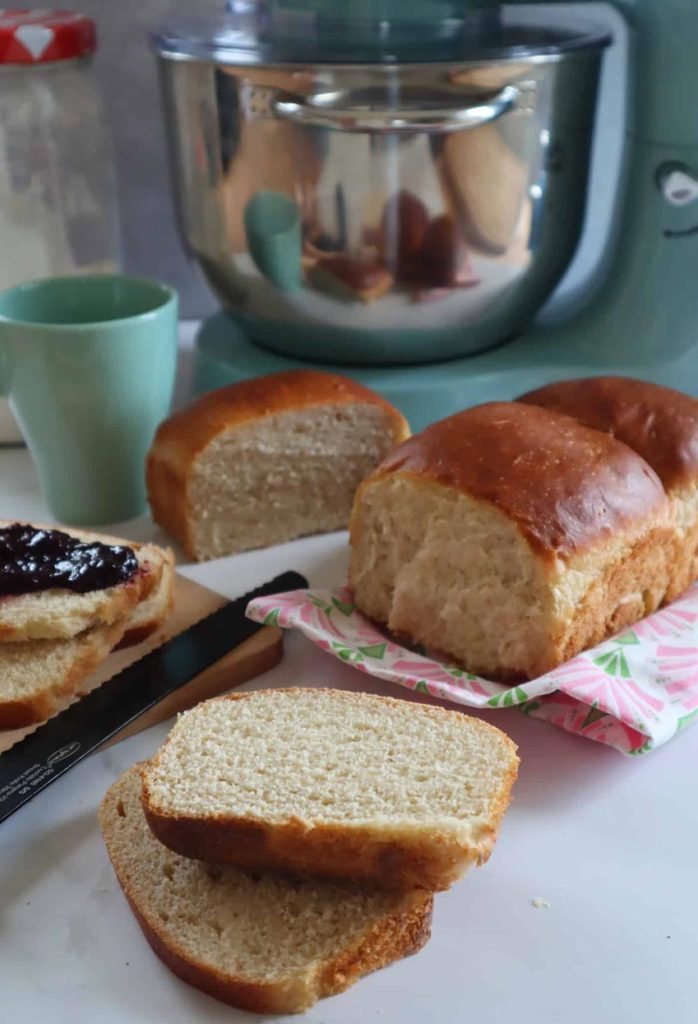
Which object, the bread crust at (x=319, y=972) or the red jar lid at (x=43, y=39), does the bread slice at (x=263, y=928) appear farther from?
the red jar lid at (x=43, y=39)

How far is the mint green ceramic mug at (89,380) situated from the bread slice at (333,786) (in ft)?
Answer: 1.69

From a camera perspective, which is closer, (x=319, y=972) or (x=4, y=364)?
(x=319, y=972)

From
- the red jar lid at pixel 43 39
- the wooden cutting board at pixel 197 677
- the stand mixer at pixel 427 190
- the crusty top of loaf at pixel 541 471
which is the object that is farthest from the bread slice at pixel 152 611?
the red jar lid at pixel 43 39

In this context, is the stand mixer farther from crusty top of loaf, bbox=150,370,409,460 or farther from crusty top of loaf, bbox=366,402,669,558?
crusty top of loaf, bbox=366,402,669,558

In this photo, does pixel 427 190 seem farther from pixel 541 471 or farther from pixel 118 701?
pixel 118 701

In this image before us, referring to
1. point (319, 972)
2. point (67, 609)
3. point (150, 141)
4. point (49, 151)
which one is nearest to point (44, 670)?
point (67, 609)

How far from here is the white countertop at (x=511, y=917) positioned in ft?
→ 2.55

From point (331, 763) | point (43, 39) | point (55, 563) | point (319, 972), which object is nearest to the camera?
point (319, 972)

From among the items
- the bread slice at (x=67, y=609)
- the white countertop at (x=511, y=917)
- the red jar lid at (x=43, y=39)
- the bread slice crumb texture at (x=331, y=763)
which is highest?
the red jar lid at (x=43, y=39)

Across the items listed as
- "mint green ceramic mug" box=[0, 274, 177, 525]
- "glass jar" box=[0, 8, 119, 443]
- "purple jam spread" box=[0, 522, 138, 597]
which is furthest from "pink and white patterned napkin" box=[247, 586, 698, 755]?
"glass jar" box=[0, 8, 119, 443]

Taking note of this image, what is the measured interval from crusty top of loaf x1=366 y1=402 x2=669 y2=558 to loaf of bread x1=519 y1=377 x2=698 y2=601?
0.04 m

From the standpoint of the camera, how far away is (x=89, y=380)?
1345 millimetres

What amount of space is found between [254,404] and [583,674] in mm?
531

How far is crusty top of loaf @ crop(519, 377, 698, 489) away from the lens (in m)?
1.22
